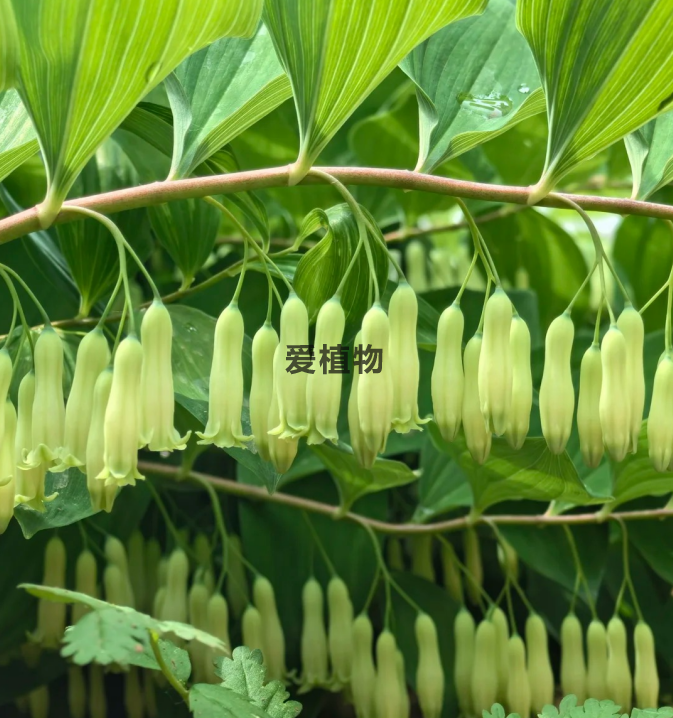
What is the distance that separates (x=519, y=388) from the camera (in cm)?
69

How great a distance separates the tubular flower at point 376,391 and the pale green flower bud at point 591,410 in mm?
178

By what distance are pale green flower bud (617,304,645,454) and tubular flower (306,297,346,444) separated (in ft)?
0.85

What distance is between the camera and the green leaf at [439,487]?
1062 millimetres

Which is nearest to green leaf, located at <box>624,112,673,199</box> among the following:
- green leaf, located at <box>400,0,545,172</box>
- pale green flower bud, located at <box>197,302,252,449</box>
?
green leaf, located at <box>400,0,545,172</box>

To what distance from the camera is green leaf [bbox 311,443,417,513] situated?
902 mm

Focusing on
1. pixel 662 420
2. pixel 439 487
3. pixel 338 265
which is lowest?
pixel 439 487

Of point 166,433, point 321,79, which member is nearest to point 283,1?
point 321,79

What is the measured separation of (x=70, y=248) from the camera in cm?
91

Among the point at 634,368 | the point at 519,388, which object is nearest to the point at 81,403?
the point at 519,388

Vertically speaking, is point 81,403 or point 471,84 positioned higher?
point 471,84

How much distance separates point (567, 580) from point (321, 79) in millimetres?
729

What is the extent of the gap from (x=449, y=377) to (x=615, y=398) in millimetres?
144

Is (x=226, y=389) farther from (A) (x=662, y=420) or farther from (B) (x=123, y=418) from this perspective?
(A) (x=662, y=420)

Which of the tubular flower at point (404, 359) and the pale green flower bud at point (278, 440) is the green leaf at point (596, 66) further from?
the pale green flower bud at point (278, 440)
